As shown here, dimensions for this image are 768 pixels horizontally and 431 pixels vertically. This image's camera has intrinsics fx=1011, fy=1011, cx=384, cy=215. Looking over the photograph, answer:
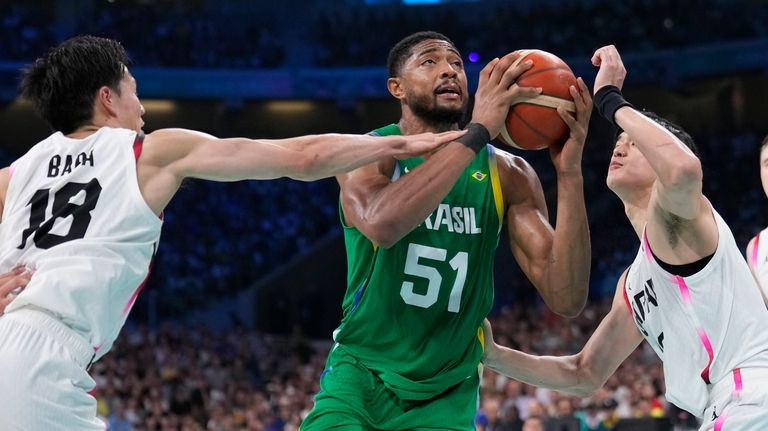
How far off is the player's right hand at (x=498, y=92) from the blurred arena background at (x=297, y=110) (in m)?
13.0

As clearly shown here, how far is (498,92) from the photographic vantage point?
4730 millimetres

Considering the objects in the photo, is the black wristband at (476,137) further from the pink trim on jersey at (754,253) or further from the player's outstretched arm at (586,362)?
the pink trim on jersey at (754,253)

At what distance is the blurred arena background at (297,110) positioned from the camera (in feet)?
69.1

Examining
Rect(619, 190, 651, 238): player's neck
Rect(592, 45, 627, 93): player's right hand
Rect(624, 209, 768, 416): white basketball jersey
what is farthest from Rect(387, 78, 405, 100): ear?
Rect(624, 209, 768, 416): white basketball jersey

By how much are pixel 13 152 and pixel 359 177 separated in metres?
26.2

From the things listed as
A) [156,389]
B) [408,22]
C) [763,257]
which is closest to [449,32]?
[408,22]

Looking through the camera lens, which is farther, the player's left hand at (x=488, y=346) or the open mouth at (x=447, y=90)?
the player's left hand at (x=488, y=346)

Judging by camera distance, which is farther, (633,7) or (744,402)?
(633,7)

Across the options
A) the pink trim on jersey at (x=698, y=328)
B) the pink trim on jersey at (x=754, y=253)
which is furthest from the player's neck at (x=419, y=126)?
the pink trim on jersey at (x=754, y=253)

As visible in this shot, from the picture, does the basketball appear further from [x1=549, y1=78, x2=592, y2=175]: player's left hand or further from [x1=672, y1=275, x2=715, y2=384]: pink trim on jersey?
[x1=672, y1=275, x2=715, y2=384]: pink trim on jersey

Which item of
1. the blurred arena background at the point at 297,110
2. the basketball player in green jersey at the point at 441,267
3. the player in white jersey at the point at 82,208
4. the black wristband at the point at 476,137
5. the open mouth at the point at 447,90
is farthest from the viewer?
the blurred arena background at the point at 297,110

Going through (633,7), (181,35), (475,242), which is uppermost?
(475,242)

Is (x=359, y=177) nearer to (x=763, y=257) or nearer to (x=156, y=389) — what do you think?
(x=763, y=257)

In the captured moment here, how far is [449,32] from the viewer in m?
29.7
